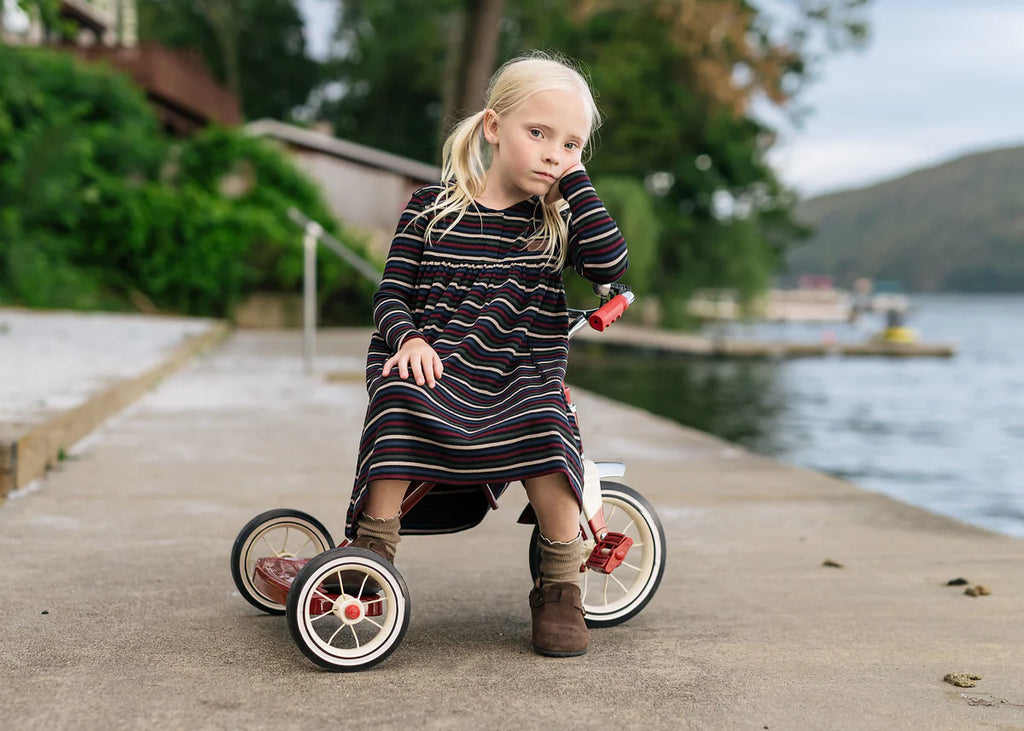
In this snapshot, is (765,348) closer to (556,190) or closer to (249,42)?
(556,190)

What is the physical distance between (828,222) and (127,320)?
7228 inches

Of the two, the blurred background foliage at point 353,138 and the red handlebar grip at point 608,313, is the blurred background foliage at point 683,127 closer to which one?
the blurred background foliage at point 353,138

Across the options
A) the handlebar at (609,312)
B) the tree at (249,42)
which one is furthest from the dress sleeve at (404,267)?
the tree at (249,42)

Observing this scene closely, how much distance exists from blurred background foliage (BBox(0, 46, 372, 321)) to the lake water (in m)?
5.80

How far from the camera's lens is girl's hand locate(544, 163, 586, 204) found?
278 centimetres

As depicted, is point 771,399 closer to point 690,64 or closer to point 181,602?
point 181,602

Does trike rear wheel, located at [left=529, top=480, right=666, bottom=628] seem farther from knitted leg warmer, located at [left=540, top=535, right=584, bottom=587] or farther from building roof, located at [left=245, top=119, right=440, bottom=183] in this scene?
building roof, located at [left=245, top=119, right=440, bottom=183]

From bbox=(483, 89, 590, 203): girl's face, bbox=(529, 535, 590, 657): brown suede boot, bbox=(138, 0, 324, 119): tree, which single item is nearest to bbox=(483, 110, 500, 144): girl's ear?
bbox=(483, 89, 590, 203): girl's face

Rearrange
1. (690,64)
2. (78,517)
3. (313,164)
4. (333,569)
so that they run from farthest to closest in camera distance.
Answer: (690,64), (313,164), (78,517), (333,569)

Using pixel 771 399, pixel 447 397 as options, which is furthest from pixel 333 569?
pixel 771 399

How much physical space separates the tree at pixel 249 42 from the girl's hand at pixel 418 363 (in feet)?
149

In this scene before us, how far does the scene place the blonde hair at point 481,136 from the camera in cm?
273

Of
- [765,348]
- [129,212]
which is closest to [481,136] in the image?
[129,212]

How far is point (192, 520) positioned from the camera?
429 cm
